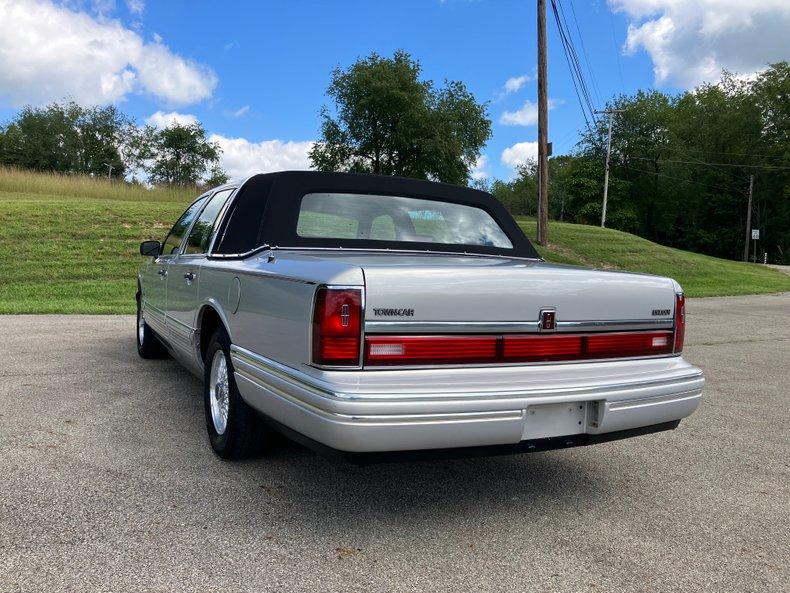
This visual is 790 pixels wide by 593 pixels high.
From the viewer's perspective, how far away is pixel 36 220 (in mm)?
17641

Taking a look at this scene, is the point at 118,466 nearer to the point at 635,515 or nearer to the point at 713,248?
the point at 635,515

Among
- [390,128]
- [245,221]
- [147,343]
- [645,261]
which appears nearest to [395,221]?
[245,221]

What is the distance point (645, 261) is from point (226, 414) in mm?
23797

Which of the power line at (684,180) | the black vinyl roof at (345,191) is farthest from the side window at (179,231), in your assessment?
the power line at (684,180)

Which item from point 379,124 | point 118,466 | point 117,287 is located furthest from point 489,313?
point 379,124

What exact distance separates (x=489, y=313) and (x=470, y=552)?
3.28 feet

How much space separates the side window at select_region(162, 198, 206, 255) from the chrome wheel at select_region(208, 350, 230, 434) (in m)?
1.59

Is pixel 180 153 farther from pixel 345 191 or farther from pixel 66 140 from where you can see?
pixel 345 191

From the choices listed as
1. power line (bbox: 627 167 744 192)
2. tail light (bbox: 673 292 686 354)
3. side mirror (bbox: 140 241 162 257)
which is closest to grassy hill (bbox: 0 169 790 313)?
side mirror (bbox: 140 241 162 257)

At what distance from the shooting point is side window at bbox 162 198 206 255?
513 cm

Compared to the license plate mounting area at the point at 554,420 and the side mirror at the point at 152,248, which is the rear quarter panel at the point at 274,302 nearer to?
the license plate mounting area at the point at 554,420

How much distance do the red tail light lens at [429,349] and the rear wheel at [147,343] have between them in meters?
4.30

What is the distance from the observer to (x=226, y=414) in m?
3.66

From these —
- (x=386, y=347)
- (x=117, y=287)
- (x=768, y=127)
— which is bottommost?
(x=117, y=287)
